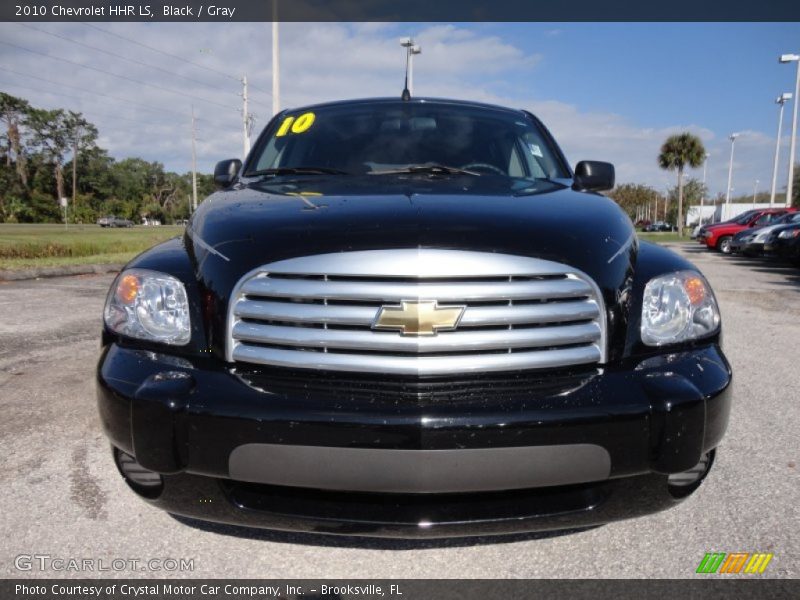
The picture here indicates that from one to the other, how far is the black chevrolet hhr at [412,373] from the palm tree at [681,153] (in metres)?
48.3

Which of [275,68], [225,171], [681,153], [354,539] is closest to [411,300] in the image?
[354,539]

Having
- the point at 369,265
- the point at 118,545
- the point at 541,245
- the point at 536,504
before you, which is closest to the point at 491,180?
the point at 541,245

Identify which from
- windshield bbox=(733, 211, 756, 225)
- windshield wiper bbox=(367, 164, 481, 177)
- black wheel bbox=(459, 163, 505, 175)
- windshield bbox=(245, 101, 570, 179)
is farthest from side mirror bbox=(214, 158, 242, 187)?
windshield bbox=(733, 211, 756, 225)

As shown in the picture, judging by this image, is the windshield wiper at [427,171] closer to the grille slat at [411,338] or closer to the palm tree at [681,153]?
the grille slat at [411,338]

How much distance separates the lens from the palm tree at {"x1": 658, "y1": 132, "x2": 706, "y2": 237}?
45688mm

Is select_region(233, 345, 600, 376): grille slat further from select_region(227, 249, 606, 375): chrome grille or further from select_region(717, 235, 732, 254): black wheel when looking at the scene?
select_region(717, 235, 732, 254): black wheel

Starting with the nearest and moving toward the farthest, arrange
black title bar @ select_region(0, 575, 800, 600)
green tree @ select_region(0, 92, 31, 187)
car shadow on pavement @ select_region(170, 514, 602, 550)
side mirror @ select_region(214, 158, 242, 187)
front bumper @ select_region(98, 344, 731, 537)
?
front bumper @ select_region(98, 344, 731, 537) < black title bar @ select_region(0, 575, 800, 600) < car shadow on pavement @ select_region(170, 514, 602, 550) < side mirror @ select_region(214, 158, 242, 187) < green tree @ select_region(0, 92, 31, 187)

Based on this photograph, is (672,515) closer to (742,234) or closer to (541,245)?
(541,245)

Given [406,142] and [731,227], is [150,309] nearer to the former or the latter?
[406,142]

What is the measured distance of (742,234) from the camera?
1808cm

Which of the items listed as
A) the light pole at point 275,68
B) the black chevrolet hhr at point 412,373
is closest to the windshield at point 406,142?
the black chevrolet hhr at point 412,373

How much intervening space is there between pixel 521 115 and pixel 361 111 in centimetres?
95

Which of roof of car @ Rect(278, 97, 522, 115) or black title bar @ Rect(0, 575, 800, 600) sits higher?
roof of car @ Rect(278, 97, 522, 115)

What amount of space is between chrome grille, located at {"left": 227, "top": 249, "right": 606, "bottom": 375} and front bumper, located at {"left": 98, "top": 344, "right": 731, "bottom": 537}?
2.2 inches
